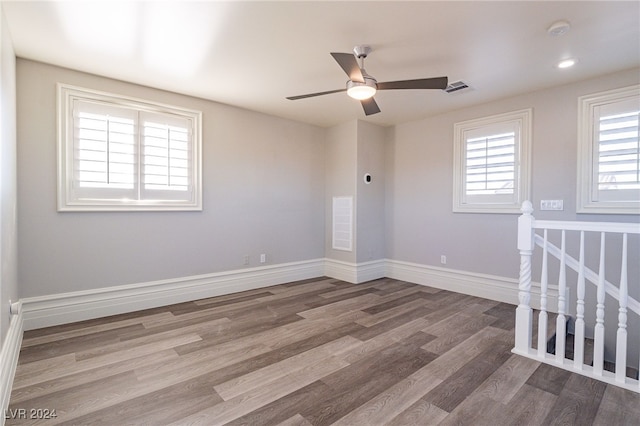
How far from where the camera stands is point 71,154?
317cm

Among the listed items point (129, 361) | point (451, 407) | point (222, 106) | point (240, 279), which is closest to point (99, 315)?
point (129, 361)

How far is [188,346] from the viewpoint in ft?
8.82

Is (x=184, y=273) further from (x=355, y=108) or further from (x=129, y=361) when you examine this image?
(x=355, y=108)

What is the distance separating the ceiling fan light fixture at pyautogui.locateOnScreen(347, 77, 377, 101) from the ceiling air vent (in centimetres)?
138

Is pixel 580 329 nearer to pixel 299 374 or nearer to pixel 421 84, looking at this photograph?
pixel 299 374

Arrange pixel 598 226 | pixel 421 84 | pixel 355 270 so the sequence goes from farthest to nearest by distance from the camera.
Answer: pixel 355 270, pixel 421 84, pixel 598 226

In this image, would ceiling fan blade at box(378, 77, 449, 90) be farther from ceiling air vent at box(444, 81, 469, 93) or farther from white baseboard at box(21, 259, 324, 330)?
white baseboard at box(21, 259, 324, 330)

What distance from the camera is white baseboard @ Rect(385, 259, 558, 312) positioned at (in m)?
3.74

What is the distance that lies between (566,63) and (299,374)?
12.2 feet

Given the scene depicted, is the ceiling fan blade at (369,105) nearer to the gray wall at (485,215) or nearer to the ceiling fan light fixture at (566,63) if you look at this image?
the ceiling fan light fixture at (566,63)

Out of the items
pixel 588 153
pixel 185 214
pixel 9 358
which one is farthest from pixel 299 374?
pixel 588 153

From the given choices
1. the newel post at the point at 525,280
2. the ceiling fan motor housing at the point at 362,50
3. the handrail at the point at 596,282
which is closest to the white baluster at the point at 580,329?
the handrail at the point at 596,282

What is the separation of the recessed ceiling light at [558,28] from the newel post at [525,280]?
1.35 m

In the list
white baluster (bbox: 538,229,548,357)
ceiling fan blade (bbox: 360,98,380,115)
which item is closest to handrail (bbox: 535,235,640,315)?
white baluster (bbox: 538,229,548,357)
